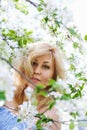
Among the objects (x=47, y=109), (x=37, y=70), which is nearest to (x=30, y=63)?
(x=37, y=70)

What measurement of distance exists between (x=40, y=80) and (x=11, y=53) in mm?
391

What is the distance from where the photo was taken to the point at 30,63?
7.91 ft

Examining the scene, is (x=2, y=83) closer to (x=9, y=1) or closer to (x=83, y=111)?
(x=83, y=111)

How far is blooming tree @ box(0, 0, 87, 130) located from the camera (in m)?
1.30

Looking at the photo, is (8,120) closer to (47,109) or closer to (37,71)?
(37,71)

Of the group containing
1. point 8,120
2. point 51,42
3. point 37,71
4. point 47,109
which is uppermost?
point 51,42

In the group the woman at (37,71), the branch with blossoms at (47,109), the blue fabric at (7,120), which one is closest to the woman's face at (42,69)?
the woman at (37,71)

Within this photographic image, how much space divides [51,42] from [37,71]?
1.40 ft

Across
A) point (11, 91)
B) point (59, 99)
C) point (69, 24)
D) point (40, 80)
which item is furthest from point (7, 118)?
point (11, 91)

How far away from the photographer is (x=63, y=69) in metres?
2.61

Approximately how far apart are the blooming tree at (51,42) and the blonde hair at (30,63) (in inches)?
3.1

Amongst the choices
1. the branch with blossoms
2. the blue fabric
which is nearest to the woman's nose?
the blue fabric

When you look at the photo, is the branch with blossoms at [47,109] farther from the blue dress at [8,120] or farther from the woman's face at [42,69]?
the blue dress at [8,120]

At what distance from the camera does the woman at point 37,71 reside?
2393 millimetres
